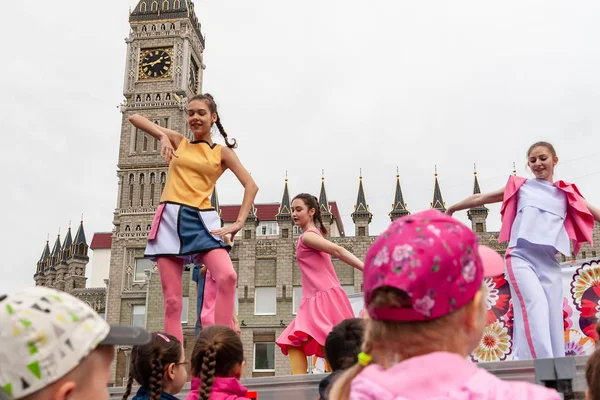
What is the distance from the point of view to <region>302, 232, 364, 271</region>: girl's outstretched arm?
17.9 feet

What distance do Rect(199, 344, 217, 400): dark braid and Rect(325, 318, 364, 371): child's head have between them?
1.96ft

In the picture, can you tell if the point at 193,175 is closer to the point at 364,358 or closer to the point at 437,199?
the point at 364,358

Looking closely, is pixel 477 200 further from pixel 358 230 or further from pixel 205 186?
pixel 358 230

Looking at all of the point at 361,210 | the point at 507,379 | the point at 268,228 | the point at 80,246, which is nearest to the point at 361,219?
the point at 361,210

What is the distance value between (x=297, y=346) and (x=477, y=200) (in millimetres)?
1997

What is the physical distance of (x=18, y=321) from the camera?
1810mm

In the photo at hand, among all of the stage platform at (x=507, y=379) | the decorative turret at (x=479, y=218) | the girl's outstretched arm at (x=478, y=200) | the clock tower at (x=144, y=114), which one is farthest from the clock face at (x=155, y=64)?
the stage platform at (x=507, y=379)

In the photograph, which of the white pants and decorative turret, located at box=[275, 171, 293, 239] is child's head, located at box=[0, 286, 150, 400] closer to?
the white pants

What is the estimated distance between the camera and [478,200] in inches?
222

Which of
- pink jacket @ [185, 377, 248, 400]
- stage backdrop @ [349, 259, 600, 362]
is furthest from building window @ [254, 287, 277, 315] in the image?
pink jacket @ [185, 377, 248, 400]

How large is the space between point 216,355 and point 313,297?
260 centimetres

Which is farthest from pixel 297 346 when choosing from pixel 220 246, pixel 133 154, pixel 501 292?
pixel 133 154

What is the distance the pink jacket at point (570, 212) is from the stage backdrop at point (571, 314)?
8.12ft

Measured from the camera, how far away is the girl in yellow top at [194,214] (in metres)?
5.39
